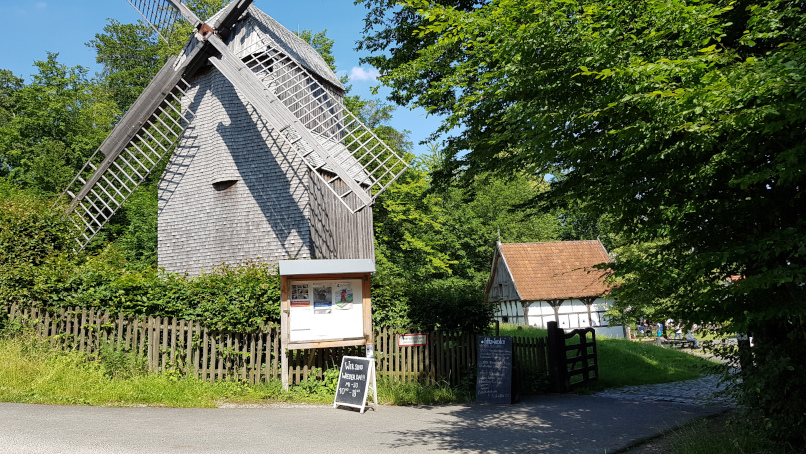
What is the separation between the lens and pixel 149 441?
605 cm

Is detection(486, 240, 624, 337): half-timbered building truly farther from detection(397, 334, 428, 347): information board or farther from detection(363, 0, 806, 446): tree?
detection(363, 0, 806, 446): tree

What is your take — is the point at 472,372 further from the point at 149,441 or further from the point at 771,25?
the point at 771,25

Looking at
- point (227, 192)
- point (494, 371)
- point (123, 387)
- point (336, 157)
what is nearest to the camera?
point (123, 387)

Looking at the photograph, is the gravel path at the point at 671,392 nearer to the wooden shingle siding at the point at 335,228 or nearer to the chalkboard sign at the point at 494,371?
the chalkboard sign at the point at 494,371

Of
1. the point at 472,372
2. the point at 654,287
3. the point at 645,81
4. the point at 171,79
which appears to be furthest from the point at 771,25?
the point at 171,79

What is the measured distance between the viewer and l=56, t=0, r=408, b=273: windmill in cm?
1360

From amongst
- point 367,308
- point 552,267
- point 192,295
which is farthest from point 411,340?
point 552,267

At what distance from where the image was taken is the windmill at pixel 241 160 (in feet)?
44.6

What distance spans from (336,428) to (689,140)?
5492 mm

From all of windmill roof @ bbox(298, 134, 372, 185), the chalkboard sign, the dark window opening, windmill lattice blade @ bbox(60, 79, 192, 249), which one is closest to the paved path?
the chalkboard sign

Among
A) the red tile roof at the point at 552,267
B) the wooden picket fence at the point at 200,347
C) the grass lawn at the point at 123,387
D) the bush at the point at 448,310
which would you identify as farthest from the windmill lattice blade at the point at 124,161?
the red tile roof at the point at 552,267

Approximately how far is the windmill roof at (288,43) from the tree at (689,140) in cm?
1081

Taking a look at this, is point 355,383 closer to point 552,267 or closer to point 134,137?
point 134,137

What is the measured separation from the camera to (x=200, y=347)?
9602mm
